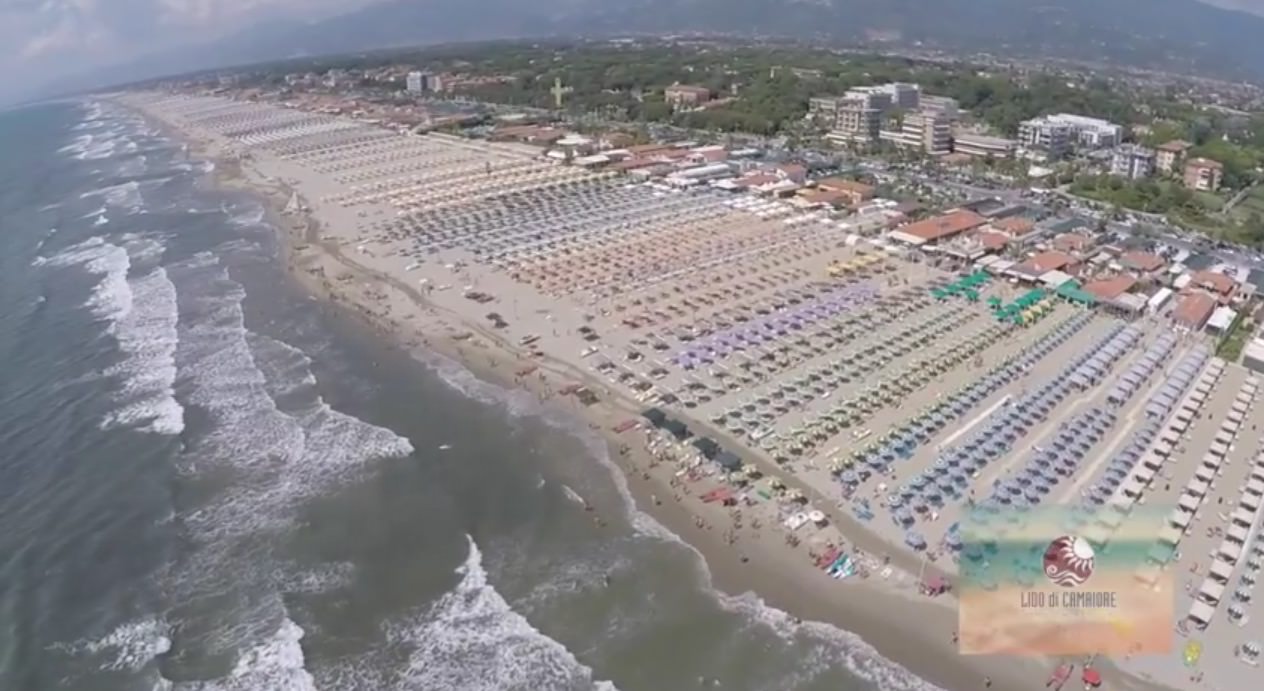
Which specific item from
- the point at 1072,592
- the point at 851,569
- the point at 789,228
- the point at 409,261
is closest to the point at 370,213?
the point at 409,261

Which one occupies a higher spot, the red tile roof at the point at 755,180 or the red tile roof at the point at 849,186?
the red tile roof at the point at 755,180

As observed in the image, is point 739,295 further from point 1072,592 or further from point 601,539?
point 1072,592

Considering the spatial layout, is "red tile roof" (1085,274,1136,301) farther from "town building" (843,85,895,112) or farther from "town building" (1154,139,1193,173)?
"town building" (843,85,895,112)

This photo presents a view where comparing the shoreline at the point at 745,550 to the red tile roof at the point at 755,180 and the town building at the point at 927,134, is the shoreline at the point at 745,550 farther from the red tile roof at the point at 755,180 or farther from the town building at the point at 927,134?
the town building at the point at 927,134

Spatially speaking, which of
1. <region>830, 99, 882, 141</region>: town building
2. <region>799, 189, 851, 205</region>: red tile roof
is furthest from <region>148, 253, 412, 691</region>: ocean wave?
<region>830, 99, 882, 141</region>: town building

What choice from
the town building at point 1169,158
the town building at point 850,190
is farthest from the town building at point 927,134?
the town building at point 850,190

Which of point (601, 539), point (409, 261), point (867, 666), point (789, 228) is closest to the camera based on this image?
point (867, 666)

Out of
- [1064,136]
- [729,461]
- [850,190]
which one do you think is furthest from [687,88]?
[729,461]
